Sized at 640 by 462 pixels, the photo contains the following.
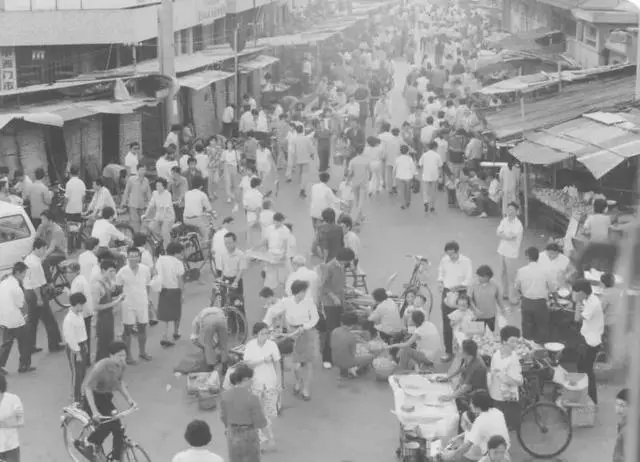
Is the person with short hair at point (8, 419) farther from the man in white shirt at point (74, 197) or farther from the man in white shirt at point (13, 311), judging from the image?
the man in white shirt at point (74, 197)

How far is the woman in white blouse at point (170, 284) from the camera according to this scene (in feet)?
44.3

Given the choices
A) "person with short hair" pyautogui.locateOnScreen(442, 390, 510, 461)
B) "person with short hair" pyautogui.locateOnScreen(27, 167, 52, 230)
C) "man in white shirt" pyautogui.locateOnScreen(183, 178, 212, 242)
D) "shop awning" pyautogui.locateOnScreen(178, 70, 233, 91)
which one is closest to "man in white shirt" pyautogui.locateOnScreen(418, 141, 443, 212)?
"man in white shirt" pyautogui.locateOnScreen(183, 178, 212, 242)

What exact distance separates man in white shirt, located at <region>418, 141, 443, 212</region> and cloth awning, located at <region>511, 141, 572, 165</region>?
2.02 meters

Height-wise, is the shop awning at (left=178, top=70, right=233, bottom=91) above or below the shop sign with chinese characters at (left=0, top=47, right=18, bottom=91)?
below

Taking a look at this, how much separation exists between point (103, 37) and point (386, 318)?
14.3 meters

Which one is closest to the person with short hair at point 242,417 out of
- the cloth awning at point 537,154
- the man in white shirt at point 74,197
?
the man in white shirt at point 74,197

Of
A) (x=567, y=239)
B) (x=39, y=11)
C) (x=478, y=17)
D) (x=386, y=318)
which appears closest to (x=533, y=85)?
(x=567, y=239)

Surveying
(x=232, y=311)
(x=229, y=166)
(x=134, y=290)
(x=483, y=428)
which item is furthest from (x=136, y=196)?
(x=483, y=428)

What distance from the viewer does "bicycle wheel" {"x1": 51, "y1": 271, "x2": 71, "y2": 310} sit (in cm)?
1541

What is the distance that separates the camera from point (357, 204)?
20.1 m

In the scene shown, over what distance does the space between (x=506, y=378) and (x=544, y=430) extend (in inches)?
25.0

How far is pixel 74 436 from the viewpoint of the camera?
10.6m

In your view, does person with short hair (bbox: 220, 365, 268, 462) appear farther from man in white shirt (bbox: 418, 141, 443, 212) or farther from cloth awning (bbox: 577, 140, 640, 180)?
man in white shirt (bbox: 418, 141, 443, 212)

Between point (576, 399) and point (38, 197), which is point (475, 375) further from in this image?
point (38, 197)
